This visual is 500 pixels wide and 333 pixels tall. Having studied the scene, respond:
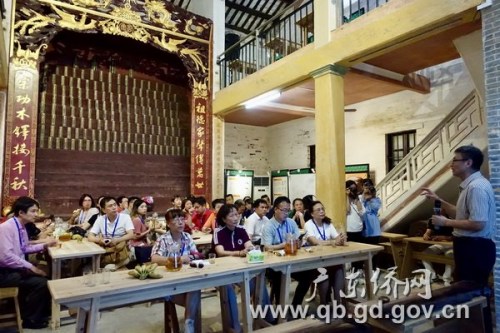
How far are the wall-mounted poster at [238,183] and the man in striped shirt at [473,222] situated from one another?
22.7 ft

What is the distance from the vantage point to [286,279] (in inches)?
119

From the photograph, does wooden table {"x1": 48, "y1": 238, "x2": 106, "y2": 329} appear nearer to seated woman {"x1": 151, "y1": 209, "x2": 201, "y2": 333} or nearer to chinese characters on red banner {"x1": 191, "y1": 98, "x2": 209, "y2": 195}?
seated woman {"x1": 151, "y1": 209, "x2": 201, "y2": 333}

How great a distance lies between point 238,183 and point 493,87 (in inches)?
280

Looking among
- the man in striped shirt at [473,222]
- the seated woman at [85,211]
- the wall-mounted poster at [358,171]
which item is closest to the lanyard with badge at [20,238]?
the seated woman at [85,211]

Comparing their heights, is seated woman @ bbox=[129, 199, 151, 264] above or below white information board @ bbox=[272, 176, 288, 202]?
below

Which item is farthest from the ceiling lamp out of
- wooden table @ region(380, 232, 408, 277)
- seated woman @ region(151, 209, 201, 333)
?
seated woman @ region(151, 209, 201, 333)

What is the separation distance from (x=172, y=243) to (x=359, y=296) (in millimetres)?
2614

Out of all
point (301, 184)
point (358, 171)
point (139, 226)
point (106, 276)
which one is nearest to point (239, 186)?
point (301, 184)

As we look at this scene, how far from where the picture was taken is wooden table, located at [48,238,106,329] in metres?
3.40

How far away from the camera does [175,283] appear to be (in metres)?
2.43

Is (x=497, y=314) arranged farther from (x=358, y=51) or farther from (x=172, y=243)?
(x=358, y=51)

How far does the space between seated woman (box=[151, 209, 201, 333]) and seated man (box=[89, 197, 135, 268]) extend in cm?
137

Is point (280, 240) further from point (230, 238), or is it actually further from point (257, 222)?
point (257, 222)

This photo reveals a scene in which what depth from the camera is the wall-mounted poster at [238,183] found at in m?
9.43
